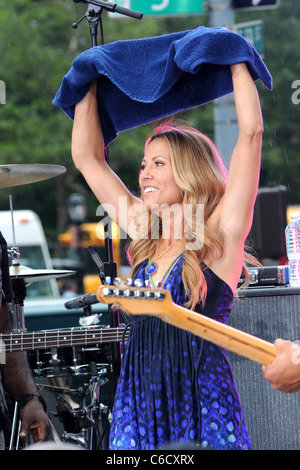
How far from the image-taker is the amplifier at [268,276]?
13.4 feet

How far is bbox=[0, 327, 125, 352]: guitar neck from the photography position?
3.84m

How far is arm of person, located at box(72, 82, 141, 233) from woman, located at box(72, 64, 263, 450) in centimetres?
14

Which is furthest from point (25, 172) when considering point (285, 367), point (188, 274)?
point (285, 367)

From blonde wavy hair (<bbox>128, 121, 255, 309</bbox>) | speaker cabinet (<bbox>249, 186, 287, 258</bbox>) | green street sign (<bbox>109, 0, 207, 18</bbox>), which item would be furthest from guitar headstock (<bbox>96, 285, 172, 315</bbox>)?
speaker cabinet (<bbox>249, 186, 287, 258</bbox>)

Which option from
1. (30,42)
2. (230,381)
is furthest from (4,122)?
(230,381)

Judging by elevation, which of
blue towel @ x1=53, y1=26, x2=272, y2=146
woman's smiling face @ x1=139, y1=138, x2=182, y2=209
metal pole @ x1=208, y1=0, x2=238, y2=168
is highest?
metal pole @ x1=208, y1=0, x2=238, y2=168

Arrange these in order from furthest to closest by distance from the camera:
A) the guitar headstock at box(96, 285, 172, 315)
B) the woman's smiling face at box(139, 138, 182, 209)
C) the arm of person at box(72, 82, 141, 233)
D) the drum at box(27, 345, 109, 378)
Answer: the drum at box(27, 345, 109, 378) → the arm of person at box(72, 82, 141, 233) → the woman's smiling face at box(139, 138, 182, 209) → the guitar headstock at box(96, 285, 172, 315)

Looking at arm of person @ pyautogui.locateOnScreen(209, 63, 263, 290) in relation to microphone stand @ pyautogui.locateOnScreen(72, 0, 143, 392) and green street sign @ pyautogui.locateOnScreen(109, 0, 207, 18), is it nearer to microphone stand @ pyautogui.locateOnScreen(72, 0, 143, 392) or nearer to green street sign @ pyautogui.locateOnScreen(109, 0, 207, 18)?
microphone stand @ pyautogui.locateOnScreen(72, 0, 143, 392)

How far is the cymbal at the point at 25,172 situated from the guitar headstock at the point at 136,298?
78.4 inches

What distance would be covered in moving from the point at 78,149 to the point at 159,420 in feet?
4.26

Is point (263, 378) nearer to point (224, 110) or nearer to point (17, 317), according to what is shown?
point (17, 317)

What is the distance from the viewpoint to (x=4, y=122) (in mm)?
19859

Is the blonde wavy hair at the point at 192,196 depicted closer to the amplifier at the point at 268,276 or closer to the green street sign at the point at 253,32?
the amplifier at the point at 268,276
